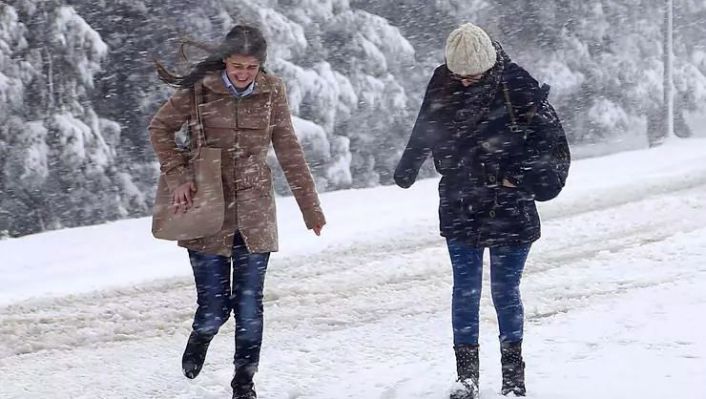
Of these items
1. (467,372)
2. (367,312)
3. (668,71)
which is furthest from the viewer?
(668,71)

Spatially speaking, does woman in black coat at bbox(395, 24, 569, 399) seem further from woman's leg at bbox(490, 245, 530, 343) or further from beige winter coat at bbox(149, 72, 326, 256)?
beige winter coat at bbox(149, 72, 326, 256)

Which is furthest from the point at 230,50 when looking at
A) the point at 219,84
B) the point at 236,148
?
the point at 236,148

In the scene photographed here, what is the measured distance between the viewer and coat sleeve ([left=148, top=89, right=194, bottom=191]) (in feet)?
→ 14.2

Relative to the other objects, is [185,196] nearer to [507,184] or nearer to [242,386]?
[242,386]

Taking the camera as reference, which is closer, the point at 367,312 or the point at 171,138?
the point at 171,138

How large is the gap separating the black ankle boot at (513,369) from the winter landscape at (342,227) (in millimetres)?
121

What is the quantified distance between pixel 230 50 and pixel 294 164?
675mm

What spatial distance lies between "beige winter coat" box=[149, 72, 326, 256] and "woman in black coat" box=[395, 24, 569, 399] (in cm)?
64

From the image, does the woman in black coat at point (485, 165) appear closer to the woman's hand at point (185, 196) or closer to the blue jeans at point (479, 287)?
the blue jeans at point (479, 287)

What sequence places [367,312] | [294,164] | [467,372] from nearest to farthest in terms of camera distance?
[467,372] < [294,164] < [367,312]

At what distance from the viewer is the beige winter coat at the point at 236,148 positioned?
14.0 ft

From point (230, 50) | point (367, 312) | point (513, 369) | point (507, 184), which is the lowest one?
point (367, 312)

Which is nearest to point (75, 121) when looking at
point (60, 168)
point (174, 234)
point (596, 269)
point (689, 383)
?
point (60, 168)

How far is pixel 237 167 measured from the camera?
431 cm
